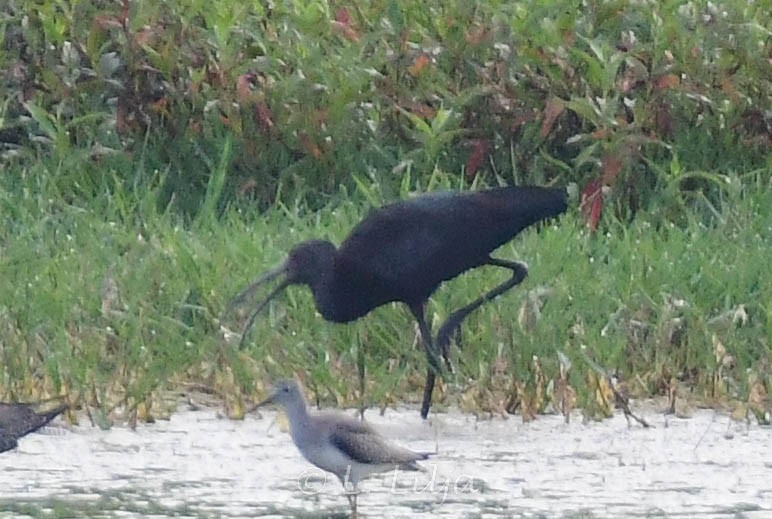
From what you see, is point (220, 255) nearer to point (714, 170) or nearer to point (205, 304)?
point (205, 304)

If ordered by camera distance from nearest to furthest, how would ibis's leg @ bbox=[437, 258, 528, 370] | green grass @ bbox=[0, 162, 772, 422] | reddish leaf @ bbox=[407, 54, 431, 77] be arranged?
1. green grass @ bbox=[0, 162, 772, 422]
2. ibis's leg @ bbox=[437, 258, 528, 370]
3. reddish leaf @ bbox=[407, 54, 431, 77]

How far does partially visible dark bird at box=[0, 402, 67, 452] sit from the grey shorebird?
2.37 ft

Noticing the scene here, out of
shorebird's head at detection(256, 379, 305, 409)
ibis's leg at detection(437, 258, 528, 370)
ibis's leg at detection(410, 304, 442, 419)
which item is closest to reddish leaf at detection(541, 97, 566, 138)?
ibis's leg at detection(437, 258, 528, 370)

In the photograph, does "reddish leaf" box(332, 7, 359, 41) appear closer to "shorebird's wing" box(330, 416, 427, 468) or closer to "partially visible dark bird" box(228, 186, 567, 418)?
"partially visible dark bird" box(228, 186, 567, 418)

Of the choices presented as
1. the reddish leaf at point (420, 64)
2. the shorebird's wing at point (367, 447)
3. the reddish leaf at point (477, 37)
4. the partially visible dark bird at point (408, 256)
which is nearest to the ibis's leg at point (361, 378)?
the partially visible dark bird at point (408, 256)

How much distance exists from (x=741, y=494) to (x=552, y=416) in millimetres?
991

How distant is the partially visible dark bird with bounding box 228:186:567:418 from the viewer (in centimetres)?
650

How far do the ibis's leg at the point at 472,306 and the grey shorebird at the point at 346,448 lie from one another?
3.74 ft

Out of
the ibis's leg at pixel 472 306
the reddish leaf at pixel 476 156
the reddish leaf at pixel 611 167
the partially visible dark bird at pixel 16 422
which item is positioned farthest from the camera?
the reddish leaf at pixel 476 156

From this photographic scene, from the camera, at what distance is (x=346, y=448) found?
521cm

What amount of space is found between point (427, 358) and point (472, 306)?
31cm

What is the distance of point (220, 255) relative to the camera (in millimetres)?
7141

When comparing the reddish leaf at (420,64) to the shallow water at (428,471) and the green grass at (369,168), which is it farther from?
the shallow water at (428,471)

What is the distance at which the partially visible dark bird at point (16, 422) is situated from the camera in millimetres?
5559
